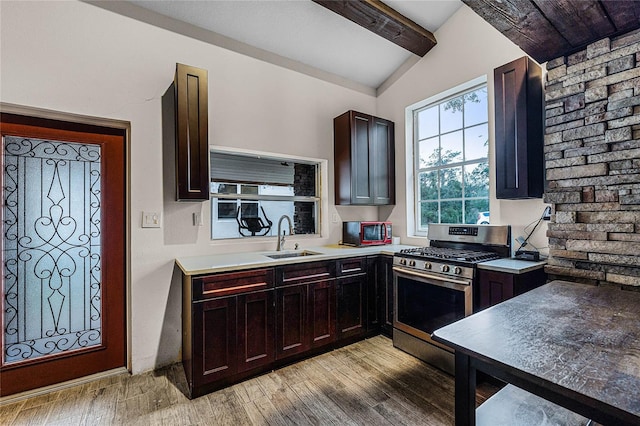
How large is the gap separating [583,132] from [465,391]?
5.92 feet

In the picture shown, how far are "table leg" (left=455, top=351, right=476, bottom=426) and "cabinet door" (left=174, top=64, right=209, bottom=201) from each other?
81.3 inches

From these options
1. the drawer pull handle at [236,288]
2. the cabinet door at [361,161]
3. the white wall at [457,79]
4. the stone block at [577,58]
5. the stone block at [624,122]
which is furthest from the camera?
the cabinet door at [361,161]

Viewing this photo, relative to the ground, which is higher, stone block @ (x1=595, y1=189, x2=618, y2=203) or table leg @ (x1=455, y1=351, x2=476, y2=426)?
A: stone block @ (x1=595, y1=189, x2=618, y2=203)

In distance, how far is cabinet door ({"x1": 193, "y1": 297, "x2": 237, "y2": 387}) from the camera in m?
1.99

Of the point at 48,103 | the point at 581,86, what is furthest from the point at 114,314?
the point at 581,86

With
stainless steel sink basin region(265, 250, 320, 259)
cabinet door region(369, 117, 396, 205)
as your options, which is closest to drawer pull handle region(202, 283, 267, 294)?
stainless steel sink basin region(265, 250, 320, 259)

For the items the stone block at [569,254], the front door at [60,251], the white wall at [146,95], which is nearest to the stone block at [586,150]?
the stone block at [569,254]

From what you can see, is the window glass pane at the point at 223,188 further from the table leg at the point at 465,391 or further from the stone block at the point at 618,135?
the stone block at the point at 618,135

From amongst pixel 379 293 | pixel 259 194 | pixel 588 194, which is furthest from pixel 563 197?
pixel 259 194

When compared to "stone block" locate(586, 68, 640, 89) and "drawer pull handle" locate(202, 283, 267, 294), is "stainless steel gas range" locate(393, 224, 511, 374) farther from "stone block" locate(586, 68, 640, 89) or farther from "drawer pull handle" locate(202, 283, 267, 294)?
"drawer pull handle" locate(202, 283, 267, 294)

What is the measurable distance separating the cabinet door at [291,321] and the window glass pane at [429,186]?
1.84 meters

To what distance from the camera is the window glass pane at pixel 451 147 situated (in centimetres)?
307

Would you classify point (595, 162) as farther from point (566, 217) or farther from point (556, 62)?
point (556, 62)

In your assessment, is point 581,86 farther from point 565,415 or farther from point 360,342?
point 360,342
